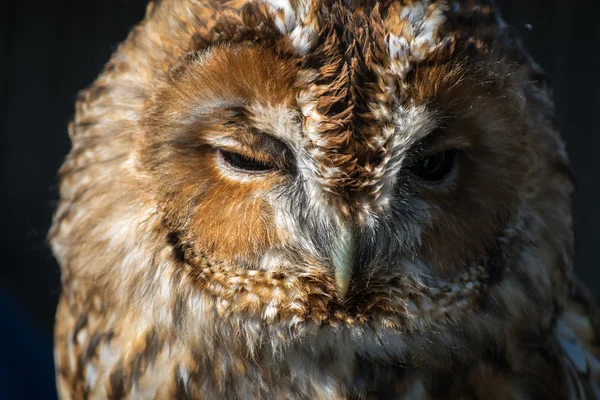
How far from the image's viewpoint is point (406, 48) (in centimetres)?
102

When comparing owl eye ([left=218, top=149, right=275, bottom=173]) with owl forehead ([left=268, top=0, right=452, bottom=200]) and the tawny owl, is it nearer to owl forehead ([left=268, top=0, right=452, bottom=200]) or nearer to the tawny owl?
the tawny owl

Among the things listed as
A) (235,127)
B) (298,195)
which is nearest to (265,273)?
(298,195)

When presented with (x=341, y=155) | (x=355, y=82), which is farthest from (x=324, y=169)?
(x=355, y=82)

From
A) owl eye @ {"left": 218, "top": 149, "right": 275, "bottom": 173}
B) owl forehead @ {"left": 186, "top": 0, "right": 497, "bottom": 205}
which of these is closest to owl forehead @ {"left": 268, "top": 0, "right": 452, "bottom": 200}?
owl forehead @ {"left": 186, "top": 0, "right": 497, "bottom": 205}

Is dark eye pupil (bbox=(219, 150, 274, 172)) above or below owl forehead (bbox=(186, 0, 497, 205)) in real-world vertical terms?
below

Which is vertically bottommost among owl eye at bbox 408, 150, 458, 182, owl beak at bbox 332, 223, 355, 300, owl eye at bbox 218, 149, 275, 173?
owl beak at bbox 332, 223, 355, 300

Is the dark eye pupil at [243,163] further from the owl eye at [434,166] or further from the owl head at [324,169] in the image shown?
the owl eye at [434,166]

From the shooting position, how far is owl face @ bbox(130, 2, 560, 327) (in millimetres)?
1018

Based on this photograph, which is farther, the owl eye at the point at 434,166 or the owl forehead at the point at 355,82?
the owl eye at the point at 434,166

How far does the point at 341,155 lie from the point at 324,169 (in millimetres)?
38

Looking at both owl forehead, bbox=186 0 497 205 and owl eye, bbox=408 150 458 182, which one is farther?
owl eye, bbox=408 150 458 182

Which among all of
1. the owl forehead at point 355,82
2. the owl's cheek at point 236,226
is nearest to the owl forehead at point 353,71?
the owl forehead at point 355,82

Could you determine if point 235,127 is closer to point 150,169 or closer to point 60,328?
point 150,169

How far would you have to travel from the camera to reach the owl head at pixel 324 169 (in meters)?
1.02
